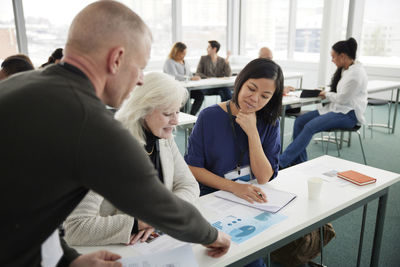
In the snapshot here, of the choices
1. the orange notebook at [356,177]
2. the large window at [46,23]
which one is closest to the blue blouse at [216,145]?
the orange notebook at [356,177]

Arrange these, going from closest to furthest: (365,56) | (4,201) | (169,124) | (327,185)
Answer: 1. (4,201)
2. (169,124)
3. (327,185)
4. (365,56)

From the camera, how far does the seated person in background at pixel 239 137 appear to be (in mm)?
1862

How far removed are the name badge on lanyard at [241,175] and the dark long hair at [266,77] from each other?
32 centimetres

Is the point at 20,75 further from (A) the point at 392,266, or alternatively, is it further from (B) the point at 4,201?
(A) the point at 392,266

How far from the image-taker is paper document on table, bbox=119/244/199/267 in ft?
3.53

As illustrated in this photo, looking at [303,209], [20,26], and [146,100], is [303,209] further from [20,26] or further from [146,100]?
[20,26]

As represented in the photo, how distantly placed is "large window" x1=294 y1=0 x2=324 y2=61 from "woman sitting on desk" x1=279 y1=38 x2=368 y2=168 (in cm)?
462

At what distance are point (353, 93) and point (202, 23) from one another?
651cm

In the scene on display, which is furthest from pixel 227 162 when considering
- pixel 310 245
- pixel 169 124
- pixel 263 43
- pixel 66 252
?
pixel 263 43

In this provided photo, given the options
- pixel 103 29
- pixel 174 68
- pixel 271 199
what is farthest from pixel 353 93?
pixel 103 29

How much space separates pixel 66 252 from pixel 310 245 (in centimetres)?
157

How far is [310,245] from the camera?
2.08 meters

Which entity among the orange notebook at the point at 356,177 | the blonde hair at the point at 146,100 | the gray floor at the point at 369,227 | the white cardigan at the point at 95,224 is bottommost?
the gray floor at the point at 369,227

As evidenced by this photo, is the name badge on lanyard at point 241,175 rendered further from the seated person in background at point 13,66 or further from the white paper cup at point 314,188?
the seated person in background at point 13,66
